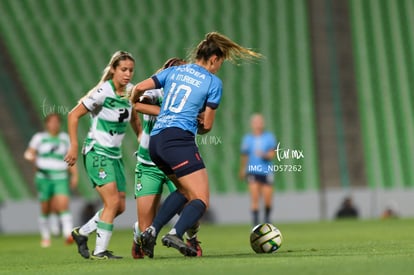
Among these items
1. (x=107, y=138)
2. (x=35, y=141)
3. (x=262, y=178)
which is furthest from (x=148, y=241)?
(x=262, y=178)

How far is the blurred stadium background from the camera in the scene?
2355 cm

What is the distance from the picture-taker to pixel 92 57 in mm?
25953

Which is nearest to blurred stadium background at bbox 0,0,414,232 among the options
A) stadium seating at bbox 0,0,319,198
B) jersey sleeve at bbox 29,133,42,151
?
stadium seating at bbox 0,0,319,198

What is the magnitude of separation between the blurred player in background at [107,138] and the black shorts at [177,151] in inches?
47.0

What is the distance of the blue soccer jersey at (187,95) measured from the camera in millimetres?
8812

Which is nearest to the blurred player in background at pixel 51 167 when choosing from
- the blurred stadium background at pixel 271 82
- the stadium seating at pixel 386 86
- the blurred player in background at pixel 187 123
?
the blurred stadium background at pixel 271 82

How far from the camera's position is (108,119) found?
1005 centimetres

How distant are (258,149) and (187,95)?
960cm

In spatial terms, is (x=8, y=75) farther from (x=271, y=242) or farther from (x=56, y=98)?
(x=271, y=242)

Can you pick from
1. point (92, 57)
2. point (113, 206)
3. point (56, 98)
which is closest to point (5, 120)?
point (56, 98)

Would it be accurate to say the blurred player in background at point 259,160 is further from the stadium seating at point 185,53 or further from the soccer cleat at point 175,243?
the soccer cleat at point 175,243

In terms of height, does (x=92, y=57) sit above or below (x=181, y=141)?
above

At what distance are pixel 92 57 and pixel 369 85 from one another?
7275 mm

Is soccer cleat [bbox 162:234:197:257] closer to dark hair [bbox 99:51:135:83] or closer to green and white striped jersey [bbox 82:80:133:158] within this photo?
green and white striped jersey [bbox 82:80:133:158]
